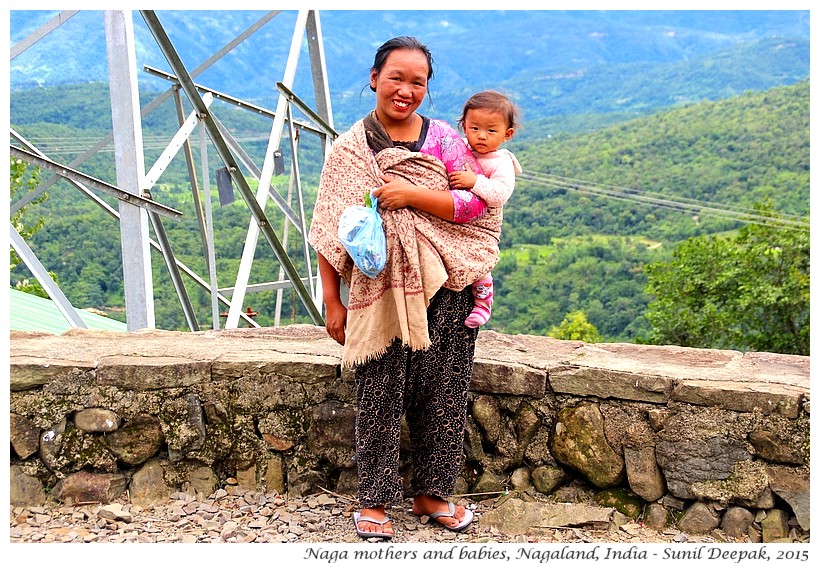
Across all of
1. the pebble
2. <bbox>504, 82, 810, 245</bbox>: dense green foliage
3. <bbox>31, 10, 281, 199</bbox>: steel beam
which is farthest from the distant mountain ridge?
the pebble

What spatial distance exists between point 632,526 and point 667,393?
0.48m

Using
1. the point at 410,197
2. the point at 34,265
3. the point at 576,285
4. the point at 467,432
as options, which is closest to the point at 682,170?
the point at 576,285

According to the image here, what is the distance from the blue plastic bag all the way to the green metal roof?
12.0ft

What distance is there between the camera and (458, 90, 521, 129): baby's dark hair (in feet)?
8.70

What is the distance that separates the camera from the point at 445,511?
2.96 m

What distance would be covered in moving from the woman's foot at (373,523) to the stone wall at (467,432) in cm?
39

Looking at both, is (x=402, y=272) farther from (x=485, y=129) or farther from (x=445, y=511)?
(x=445, y=511)

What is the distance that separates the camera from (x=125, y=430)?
3152 millimetres

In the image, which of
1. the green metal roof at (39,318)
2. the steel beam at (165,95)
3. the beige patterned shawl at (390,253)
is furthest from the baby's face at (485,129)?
the green metal roof at (39,318)

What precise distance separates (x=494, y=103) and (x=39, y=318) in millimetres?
5006
